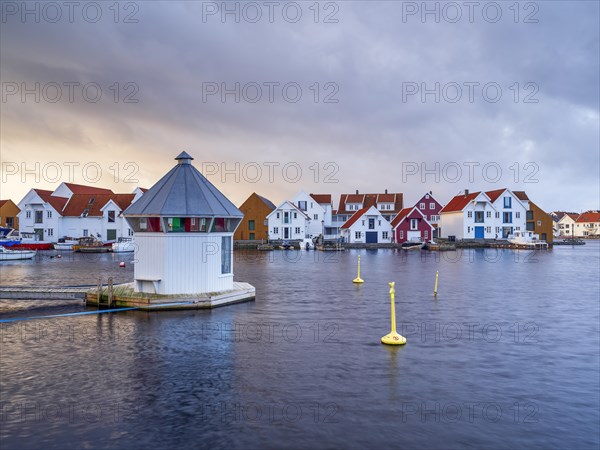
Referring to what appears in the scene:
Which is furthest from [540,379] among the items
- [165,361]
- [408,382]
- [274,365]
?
[165,361]

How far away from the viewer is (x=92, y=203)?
96.2 meters

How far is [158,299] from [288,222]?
75.8 meters

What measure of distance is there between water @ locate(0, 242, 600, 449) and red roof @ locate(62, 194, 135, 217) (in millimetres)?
69544

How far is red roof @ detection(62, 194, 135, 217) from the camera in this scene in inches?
3697

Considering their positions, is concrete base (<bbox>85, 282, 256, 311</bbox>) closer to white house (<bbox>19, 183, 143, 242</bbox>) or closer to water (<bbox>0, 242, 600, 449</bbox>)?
water (<bbox>0, 242, 600, 449</bbox>)

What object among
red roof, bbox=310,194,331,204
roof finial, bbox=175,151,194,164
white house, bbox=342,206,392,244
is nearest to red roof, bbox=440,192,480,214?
white house, bbox=342,206,392,244

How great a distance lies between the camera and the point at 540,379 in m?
15.3

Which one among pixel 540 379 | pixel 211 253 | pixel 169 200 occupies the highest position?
pixel 169 200

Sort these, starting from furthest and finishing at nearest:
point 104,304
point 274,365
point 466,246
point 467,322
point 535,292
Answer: point 466,246, point 535,292, point 104,304, point 467,322, point 274,365

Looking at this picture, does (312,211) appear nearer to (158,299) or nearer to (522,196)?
(522,196)

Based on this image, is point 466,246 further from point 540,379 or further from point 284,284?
point 540,379

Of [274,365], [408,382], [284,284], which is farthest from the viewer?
[284,284]

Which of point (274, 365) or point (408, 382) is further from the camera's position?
point (274, 365)

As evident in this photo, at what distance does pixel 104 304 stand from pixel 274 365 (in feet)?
45.3
